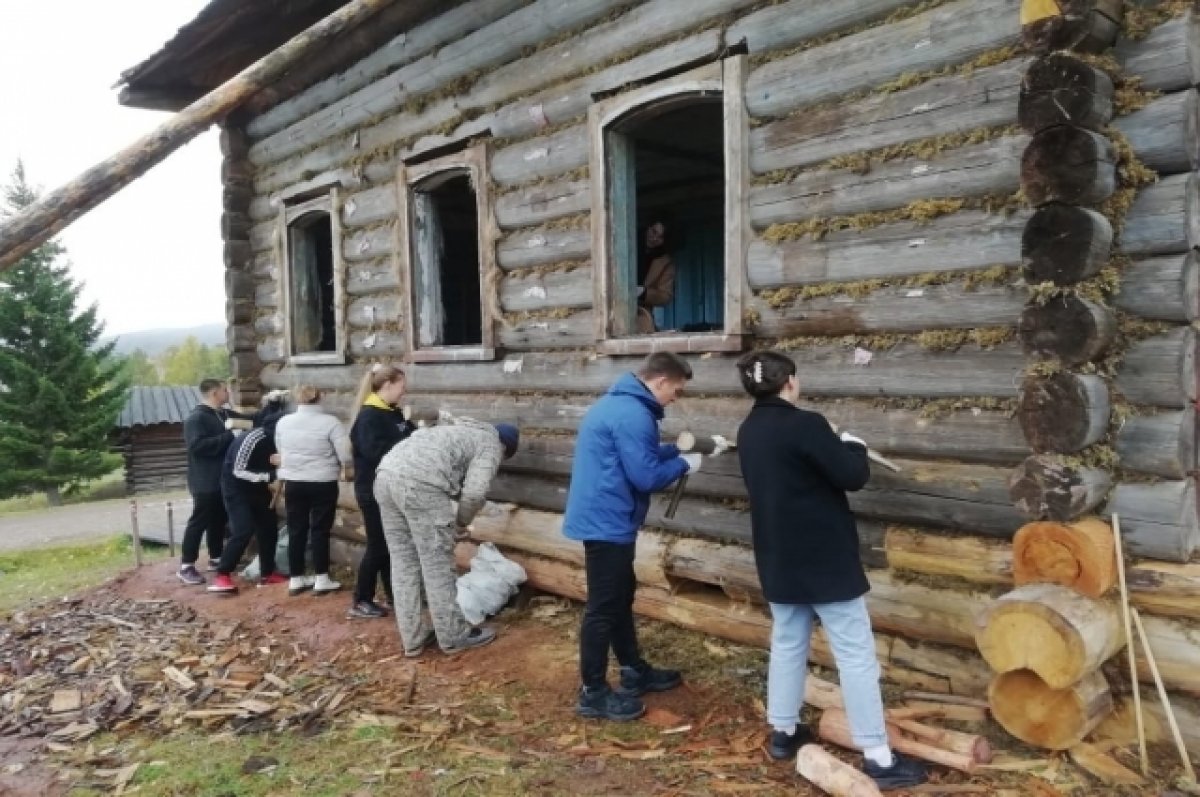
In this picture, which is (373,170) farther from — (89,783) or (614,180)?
(89,783)

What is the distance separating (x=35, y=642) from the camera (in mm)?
6973

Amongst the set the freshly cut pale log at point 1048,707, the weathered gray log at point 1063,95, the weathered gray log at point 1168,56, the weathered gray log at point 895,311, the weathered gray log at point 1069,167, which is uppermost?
the weathered gray log at point 1168,56

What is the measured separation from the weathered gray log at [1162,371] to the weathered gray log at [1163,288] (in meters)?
0.10

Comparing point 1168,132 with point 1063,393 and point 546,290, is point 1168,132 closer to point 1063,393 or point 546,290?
point 1063,393

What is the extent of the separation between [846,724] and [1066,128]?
274 cm

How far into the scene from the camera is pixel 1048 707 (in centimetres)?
364

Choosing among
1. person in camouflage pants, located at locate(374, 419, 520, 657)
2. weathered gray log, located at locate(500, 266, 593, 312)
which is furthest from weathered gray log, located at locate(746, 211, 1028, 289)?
person in camouflage pants, located at locate(374, 419, 520, 657)

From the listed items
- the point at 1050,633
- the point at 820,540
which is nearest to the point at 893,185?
the point at 820,540

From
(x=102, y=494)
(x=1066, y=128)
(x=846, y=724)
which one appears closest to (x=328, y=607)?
(x=846, y=724)

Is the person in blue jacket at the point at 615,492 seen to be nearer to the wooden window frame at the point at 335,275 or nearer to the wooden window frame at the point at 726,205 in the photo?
the wooden window frame at the point at 726,205

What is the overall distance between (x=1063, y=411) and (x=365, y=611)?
5.16 meters

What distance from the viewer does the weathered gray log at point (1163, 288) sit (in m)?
3.56

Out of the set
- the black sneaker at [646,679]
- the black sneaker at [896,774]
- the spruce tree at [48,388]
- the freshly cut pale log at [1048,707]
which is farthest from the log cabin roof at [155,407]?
the freshly cut pale log at [1048,707]

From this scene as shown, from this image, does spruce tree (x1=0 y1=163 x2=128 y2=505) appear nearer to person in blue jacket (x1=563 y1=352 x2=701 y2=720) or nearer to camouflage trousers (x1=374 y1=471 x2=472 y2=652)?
camouflage trousers (x1=374 y1=471 x2=472 y2=652)
